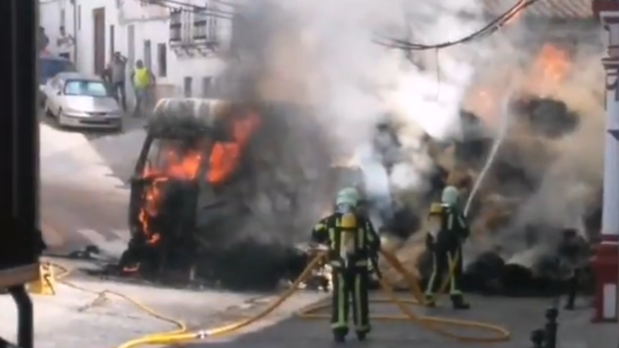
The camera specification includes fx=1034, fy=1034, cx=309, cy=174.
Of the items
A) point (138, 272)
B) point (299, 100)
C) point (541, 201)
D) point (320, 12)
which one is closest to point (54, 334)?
point (138, 272)

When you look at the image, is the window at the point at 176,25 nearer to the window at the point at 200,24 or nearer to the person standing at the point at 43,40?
the window at the point at 200,24

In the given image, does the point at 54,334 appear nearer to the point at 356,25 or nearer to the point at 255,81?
the point at 255,81

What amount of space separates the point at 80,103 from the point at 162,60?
0.76 m

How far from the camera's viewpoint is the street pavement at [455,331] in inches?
261

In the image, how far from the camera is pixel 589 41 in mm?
7387

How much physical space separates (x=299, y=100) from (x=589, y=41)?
2.12 meters

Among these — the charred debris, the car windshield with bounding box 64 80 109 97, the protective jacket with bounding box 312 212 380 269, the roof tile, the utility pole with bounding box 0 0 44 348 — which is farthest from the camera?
the car windshield with bounding box 64 80 109 97

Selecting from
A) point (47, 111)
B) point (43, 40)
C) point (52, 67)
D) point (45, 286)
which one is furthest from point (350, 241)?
point (43, 40)

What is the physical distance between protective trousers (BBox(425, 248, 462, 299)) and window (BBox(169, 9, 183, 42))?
2.47m

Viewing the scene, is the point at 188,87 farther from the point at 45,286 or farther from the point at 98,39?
the point at 45,286

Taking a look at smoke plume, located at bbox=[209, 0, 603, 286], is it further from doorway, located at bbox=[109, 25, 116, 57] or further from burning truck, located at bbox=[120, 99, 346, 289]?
doorway, located at bbox=[109, 25, 116, 57]

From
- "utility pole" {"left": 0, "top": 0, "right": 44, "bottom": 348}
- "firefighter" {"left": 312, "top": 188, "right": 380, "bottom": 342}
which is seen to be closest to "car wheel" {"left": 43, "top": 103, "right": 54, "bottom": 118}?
"firefighter" {"left": 312, "top": 188, "right": 380, "bottom": 342}

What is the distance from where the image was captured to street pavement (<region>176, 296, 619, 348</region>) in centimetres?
662

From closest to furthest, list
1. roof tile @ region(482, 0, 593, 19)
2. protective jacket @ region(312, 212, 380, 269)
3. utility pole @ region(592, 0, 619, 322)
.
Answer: protective jacket @ region(312, 212, 380, 269) < utility pole @ region(592, 0, 619, 322) < roof tile @ region(482, 0, 593, 19)
